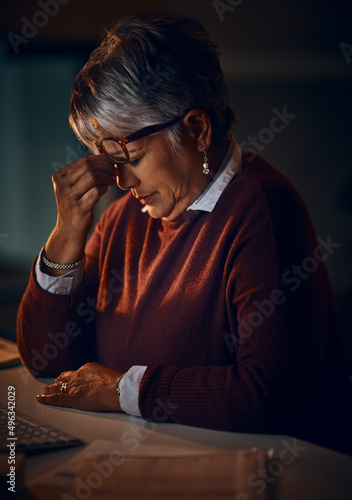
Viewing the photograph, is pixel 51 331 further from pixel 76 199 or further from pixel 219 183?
pixel 219 183

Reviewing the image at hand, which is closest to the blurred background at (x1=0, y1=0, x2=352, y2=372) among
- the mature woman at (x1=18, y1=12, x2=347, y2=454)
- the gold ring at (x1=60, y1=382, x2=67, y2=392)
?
the mature woman at (x1=18, y1=12, x2=347, y2=454)

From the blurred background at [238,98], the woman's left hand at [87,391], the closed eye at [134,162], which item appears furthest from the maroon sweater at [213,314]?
the blurred background at [238,98]

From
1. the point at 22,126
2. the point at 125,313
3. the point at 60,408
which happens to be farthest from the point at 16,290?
the point at 60,408

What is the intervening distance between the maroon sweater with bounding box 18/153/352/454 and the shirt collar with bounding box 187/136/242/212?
0.02 m

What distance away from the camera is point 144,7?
1977mm

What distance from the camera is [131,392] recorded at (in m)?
1.13

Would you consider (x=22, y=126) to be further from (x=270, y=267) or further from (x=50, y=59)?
(x=270, y=267)

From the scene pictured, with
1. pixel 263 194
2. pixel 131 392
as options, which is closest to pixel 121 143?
pixel 263 194

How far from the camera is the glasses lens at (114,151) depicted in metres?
1.33

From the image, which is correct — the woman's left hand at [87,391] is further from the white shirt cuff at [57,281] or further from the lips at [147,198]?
the lips at [147,198]

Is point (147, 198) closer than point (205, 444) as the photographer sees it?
No

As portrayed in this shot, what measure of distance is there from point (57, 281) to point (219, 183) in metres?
0.54

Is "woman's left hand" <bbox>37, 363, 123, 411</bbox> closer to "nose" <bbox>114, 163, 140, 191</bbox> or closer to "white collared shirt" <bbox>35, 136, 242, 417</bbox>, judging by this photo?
"white collared shirt" <bbox>35, 136, 242, 417</bbox>

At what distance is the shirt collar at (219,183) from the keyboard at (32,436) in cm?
67
